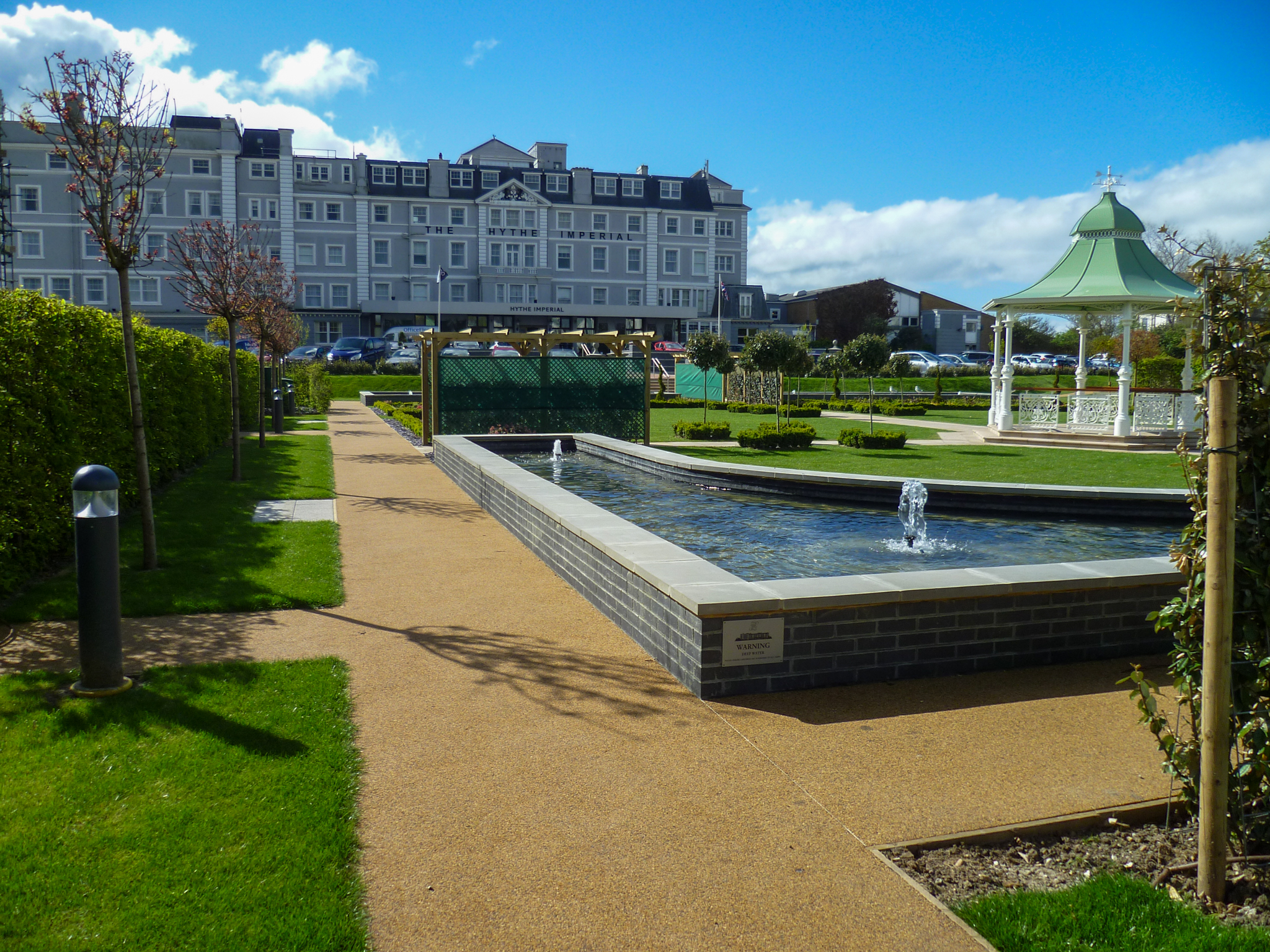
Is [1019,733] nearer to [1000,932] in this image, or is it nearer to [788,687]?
[788,687]

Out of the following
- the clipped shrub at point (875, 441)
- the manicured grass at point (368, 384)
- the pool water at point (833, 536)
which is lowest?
the pool water at point (833, 536)

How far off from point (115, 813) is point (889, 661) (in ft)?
12.8

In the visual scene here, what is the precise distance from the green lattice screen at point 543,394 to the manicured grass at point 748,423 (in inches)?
84.8

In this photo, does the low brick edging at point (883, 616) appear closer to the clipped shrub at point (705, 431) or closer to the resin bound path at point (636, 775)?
the resin bound path at point (636, 775)

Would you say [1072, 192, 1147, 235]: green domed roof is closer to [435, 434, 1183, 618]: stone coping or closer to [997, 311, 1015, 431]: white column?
[997, 311, 1015, 431]: white column

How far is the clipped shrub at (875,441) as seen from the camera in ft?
67.7

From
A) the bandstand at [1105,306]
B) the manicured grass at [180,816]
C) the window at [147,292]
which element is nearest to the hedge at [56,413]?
the manicured grass at [180,816]

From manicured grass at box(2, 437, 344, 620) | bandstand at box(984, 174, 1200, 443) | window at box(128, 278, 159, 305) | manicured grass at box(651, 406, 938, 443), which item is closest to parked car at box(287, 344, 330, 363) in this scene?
window at box(128, 278, 159, 305)

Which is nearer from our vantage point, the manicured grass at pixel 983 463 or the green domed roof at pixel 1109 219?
the manicured grass at pixel 983 463

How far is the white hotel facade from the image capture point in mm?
57594

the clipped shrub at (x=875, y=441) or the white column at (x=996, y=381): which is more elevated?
the white column at (x=996, y=381)

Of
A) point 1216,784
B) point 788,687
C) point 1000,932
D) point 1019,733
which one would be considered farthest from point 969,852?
point 788,687

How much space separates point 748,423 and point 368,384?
20.8 meters

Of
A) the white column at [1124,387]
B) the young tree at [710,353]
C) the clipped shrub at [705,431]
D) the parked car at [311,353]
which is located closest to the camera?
the white column at [1124,387]
